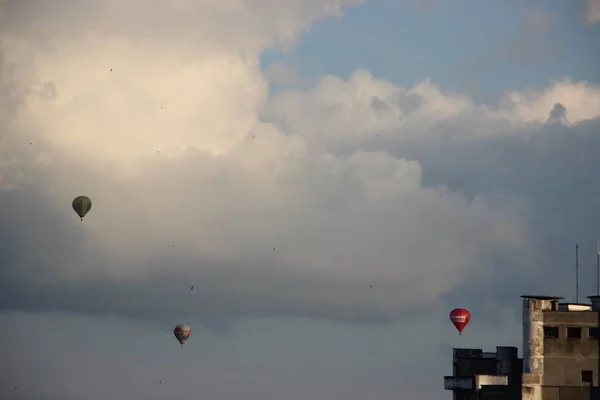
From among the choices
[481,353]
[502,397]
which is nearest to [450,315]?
[481,353]

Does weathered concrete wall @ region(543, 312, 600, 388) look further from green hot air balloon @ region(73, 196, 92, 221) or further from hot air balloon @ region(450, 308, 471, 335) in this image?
green hot air balloon @ region(73, 196, 92, 221)

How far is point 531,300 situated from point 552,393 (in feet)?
38.1

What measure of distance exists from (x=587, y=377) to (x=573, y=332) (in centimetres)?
570

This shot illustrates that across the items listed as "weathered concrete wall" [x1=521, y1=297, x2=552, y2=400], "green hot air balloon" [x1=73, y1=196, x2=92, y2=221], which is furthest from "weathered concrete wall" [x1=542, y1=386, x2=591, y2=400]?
"green hot air balloon" [x1=73, y1=196, x2=92, y2=221]

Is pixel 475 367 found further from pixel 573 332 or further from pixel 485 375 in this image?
pixel 573 332

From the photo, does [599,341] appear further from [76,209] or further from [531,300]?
[76,209]

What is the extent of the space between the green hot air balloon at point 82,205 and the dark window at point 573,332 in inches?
2713

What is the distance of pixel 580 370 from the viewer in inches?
6599

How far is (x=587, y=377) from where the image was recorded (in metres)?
167

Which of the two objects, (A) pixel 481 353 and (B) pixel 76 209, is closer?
(A) pixel 481 353

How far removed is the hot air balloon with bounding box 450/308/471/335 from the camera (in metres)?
193

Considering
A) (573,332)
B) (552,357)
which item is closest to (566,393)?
(552,357)

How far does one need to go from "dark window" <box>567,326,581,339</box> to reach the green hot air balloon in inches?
2713

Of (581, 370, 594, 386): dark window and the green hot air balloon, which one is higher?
the green hot air balloon
